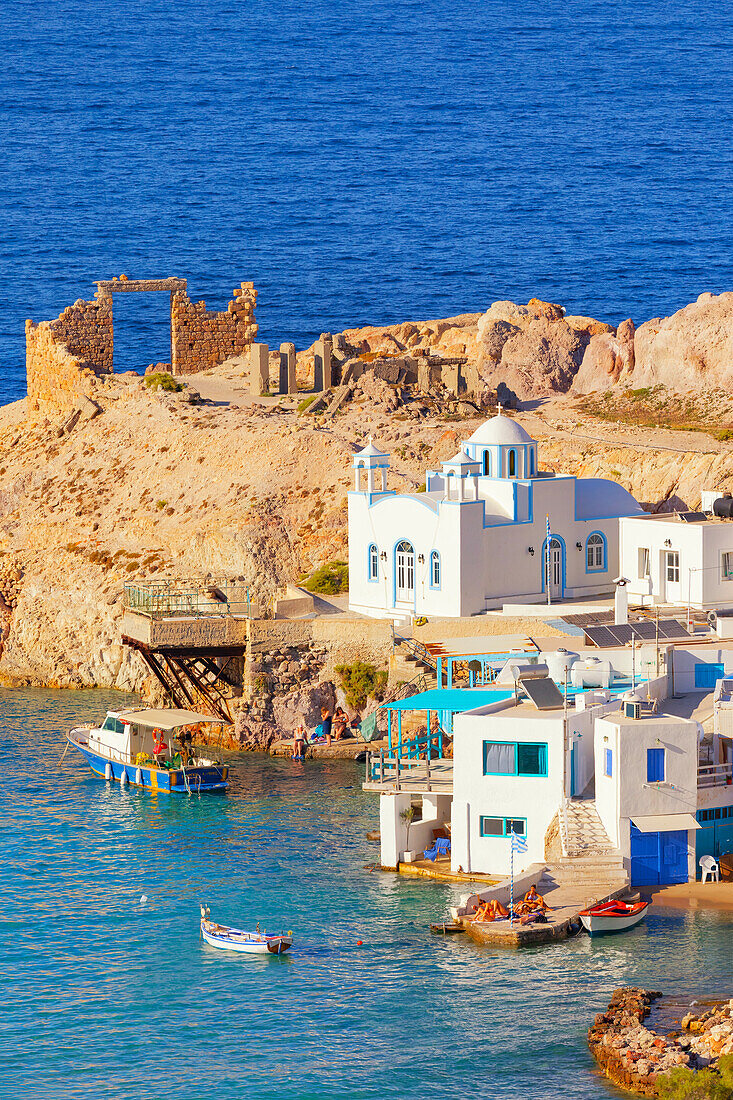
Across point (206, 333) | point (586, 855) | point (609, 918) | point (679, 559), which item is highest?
point (206, 333)

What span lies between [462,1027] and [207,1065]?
5815 millimetres

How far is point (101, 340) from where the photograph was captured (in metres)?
104

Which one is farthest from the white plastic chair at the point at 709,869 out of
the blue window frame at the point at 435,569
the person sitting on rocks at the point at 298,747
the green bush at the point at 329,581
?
the green bush at the point at 329,581

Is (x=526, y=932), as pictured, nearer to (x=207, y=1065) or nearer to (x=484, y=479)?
(x=207, y=1065)

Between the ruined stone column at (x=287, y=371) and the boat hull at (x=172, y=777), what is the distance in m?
33.2

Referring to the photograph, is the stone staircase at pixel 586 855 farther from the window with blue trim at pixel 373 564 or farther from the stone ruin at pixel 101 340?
the stone ruin at pixel 101 340

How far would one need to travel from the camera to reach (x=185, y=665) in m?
74.7

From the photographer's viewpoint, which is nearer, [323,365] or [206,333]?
[323,365]

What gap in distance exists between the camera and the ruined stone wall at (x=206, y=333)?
10550 centimetres

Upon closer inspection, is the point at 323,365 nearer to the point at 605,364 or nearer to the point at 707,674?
the point at 605,364

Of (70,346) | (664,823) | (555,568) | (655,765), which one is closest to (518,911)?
(664,823)

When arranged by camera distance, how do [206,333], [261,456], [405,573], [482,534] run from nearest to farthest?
[482,534], [405,573], [261,456], [206,333]

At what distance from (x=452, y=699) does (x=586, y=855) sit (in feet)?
28.0

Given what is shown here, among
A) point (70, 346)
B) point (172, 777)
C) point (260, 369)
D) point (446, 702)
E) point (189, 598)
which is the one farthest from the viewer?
point (70, 346)
